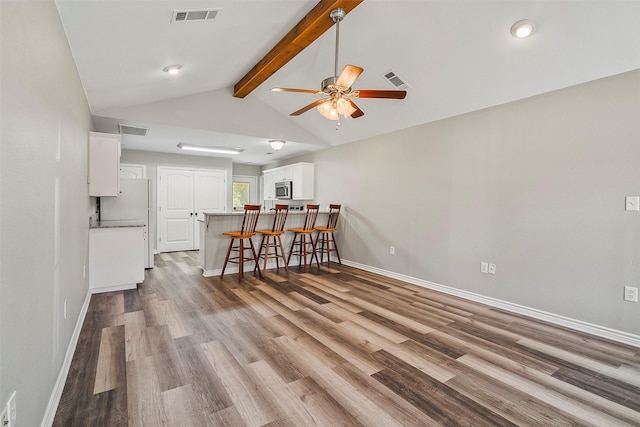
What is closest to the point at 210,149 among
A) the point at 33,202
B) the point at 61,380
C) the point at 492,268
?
the point at 61,380

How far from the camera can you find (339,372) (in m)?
2.12

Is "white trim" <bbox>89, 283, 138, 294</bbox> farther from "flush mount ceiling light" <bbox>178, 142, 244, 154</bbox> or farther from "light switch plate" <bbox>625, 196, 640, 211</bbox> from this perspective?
"light switch plate" <bbox>625, 196, 640, 211</bbox>

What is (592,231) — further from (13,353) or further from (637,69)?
(13,353)

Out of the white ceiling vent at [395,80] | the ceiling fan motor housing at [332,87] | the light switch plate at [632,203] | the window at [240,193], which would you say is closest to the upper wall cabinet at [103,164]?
the ceiling fan motor housing at [332,87]

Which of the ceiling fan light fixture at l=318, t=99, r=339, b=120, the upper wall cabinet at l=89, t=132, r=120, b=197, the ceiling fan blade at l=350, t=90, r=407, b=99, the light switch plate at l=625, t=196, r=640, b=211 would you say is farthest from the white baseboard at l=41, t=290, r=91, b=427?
the light switch plate at l=625, t=196, r=640, b=211

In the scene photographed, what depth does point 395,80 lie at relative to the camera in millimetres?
3691

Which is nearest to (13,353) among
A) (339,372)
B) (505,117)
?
(339,372)

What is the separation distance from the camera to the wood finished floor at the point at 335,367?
172 centimetres

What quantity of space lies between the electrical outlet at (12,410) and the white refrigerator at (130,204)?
12.9ft

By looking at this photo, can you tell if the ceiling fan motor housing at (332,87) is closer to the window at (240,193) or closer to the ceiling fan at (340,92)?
the ceiling fan at (340,92)

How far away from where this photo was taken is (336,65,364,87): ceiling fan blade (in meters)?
2.31

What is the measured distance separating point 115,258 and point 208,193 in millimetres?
3682

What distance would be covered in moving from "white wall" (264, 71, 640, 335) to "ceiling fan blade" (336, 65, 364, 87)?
2.15m

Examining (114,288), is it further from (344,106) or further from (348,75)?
(348,75)
